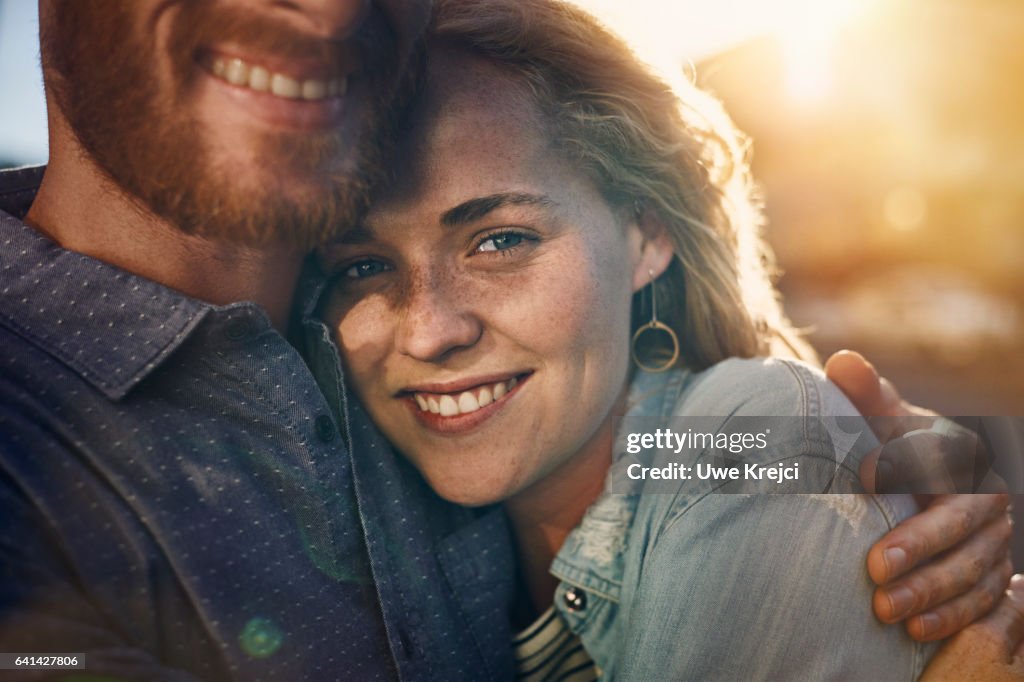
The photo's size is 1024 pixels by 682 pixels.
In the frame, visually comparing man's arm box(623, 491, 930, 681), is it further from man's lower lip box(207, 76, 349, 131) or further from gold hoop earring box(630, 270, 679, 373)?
man's lower lip box(207, 76, 349, 131)

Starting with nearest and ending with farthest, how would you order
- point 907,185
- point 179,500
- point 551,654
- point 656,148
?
point 179,500 < point 551,654 < point 656,148 < point 907,185

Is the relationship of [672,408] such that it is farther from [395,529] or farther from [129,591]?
[129,591]

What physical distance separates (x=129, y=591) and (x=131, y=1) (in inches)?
30.1

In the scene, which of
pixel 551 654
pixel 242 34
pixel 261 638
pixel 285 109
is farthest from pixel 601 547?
pixel 242 34

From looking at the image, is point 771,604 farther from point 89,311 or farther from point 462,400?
point 89,311

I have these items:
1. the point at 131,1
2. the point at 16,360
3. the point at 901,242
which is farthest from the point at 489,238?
the point at 901,242

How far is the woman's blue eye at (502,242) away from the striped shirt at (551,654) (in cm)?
69

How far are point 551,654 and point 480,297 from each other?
69 centimetres

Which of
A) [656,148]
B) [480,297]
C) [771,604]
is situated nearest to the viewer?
[771,604]

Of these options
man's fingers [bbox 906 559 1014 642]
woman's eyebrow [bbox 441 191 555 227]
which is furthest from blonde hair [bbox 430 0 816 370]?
man's fingers [bbox 906 559 1014 642]

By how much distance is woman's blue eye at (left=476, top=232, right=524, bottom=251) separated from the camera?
126 cm

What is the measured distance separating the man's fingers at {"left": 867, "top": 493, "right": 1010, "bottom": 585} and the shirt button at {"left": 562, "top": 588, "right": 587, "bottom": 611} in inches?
19.1

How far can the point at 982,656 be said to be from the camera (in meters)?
1.17

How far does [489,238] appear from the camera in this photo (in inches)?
49.7
